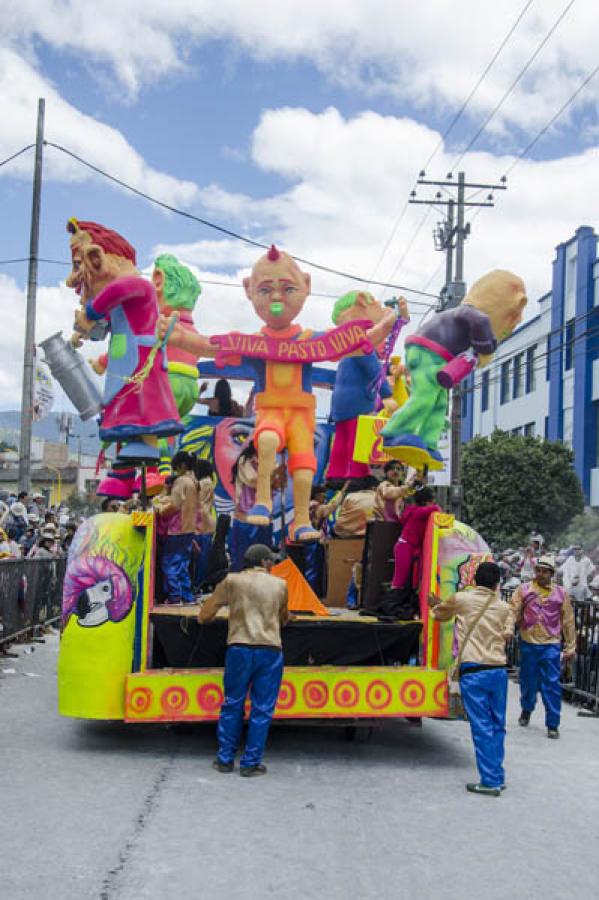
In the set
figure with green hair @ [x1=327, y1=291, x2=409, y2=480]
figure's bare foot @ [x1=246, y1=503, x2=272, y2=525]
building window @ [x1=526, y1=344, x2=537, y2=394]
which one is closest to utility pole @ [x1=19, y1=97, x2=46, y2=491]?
figure with green hair @ [x1=327, y1=291, x2=409, y2=480]

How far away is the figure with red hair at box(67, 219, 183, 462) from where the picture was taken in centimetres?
955

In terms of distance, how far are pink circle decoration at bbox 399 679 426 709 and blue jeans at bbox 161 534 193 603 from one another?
2258 millimetres

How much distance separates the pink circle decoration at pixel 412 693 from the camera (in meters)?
7.68

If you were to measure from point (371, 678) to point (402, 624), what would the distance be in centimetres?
64

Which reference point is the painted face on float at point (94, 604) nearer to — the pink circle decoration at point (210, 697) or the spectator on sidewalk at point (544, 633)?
the pink circle decoration at point (210, 697)

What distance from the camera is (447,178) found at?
2617cm

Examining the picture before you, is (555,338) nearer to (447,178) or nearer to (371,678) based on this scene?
(447,178)

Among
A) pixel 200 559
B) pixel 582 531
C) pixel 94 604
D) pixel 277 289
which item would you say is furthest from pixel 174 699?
pixel 582 531

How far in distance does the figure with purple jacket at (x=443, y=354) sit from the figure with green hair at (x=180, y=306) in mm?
3111

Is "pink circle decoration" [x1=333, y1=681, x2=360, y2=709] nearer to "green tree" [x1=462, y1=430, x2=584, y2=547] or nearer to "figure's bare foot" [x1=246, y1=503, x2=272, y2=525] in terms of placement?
"figure's bare foot" [x1=246, y1=503, x2=272, y2=525]

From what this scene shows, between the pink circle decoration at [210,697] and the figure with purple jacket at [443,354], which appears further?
the figure with purple jacket at [443,354]

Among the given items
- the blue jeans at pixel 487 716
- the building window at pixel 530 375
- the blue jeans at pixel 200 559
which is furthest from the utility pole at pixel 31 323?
the building window at pixel 530 375

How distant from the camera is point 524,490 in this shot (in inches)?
1319

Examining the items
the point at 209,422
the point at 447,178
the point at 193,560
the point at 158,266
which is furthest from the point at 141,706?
the point at 447,178
